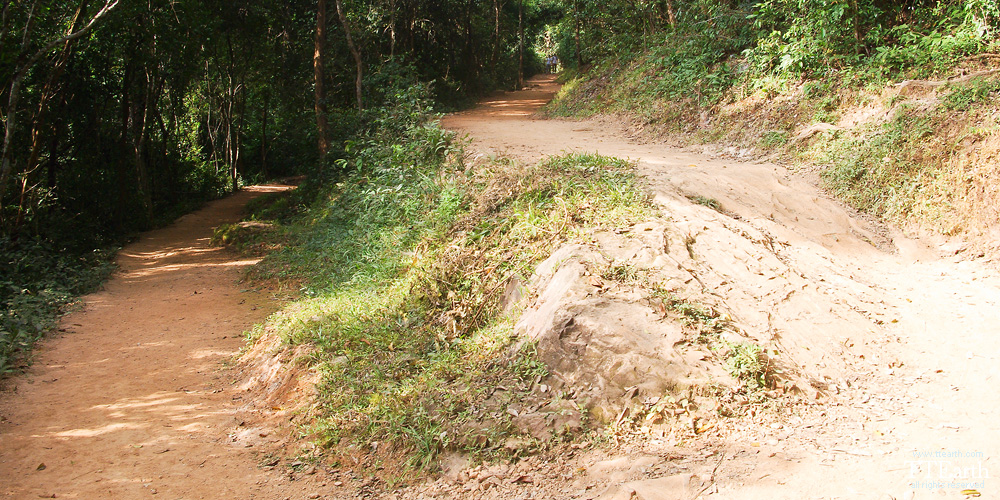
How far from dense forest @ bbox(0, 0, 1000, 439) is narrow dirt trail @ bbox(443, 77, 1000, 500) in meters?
1.19

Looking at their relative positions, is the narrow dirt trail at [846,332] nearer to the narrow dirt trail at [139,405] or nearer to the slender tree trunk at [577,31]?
the narrow dirt trail at [139,405]

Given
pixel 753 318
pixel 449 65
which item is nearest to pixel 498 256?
pixel 753 318

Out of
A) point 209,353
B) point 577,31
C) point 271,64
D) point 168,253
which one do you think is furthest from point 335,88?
point 209,353

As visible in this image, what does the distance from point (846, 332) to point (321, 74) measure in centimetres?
1174

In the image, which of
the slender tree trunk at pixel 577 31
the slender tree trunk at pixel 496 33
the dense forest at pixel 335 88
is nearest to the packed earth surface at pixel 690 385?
the dense forest at pixel 335 88

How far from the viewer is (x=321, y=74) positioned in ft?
43.9

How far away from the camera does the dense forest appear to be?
27.7 ft

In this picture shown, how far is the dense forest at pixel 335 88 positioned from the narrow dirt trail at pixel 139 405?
2.24 feet

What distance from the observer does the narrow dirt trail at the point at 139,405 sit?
4594 millimetres

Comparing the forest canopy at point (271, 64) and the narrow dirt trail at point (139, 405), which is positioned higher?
the forest canopy at point (271, 64)

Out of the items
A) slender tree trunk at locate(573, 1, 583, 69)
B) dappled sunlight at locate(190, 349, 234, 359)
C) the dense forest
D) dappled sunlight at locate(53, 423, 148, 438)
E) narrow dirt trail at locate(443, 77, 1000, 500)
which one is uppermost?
slender tree trunk at locate(573, 1, 583, 69)

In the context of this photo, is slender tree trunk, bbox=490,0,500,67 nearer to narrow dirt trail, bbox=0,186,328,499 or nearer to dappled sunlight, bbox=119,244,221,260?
dappled sunlight, bbox=119,244,221,260

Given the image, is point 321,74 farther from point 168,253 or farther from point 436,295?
point 436,295

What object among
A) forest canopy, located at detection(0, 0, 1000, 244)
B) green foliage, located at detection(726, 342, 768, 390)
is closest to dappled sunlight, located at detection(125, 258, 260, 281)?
forest canopy, located at detection(0, 0, 1000, 244)
